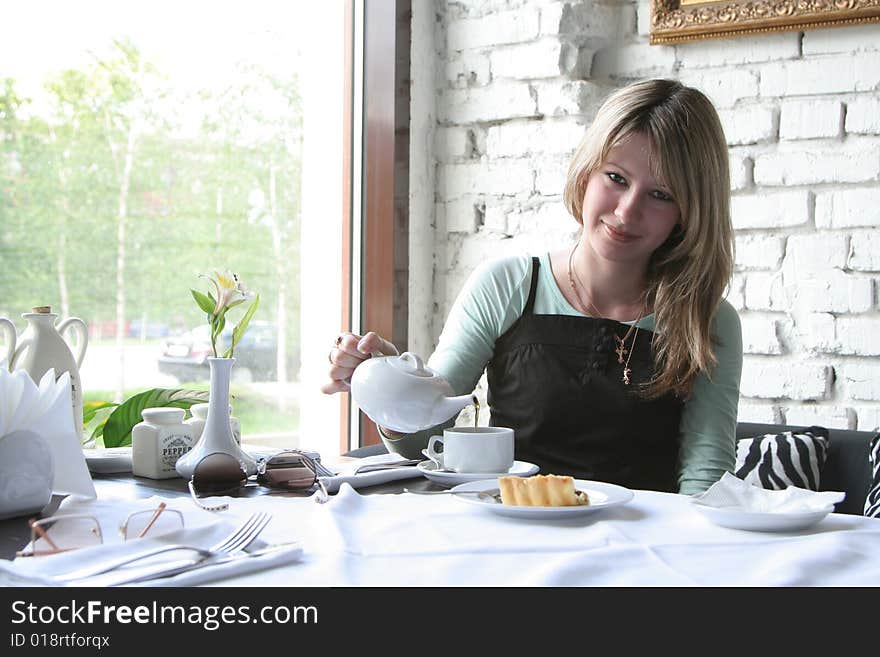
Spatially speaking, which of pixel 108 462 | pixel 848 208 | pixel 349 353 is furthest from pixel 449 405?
pixel 848 208

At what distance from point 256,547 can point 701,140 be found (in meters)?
1.11

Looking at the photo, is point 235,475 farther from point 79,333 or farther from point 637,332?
point 637,332

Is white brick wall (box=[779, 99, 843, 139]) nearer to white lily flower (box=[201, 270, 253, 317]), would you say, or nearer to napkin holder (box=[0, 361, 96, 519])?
white lily flower (box=[201, 270, 253, 317])

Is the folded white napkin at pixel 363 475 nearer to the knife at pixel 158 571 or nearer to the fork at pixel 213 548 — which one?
the fork at pixel 213 548

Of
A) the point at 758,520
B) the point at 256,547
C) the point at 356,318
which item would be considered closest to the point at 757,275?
the point at 356,318

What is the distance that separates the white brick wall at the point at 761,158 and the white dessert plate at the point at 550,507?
1.07 metres

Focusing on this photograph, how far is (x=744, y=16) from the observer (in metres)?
2.10

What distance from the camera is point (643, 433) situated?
5.43 ft

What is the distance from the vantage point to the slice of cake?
99 centimetres

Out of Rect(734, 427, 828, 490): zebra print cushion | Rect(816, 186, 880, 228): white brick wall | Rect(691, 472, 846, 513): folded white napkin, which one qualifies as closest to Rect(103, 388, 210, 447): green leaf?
Rect(691, 472, 846, 513): folded white napkin

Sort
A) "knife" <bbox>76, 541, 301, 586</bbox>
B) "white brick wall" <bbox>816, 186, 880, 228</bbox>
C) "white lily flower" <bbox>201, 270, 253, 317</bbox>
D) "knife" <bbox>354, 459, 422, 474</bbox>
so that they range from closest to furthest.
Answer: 1. "knife" <bbox>76, 541, 301, 586</bbox>
2. "white lily flower" <bbox>201, 270, 253, 317</bbox>
3. "knife" <bbox>354, 459, 422, 474</bbox>
4. "white brick wall" <bbox>816, 186, 880, 228</bbox>

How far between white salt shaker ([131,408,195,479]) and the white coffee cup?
340mm

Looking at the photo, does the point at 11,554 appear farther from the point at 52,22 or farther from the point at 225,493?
the point at 52,22

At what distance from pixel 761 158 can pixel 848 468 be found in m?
0.72
